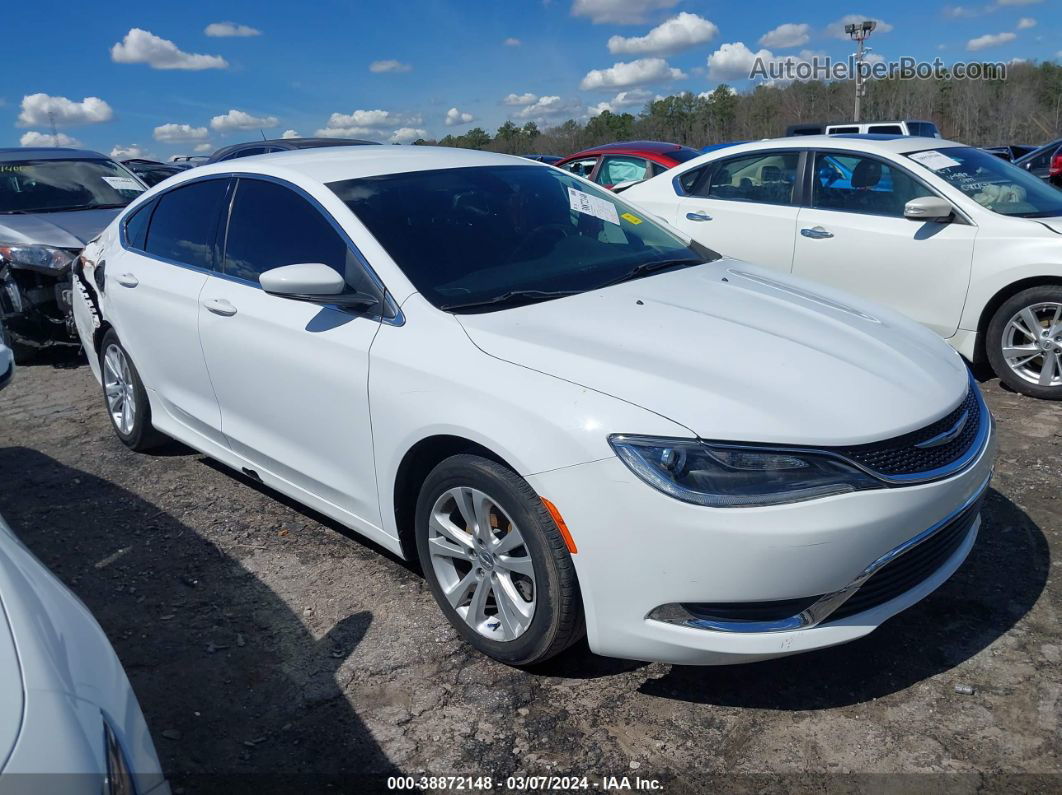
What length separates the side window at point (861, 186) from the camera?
224 inches

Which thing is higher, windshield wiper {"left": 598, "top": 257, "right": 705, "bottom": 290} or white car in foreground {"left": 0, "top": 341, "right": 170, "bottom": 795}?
windshield wiper {"left": 598, "top": 257, "right": 705, "bottom": 290}

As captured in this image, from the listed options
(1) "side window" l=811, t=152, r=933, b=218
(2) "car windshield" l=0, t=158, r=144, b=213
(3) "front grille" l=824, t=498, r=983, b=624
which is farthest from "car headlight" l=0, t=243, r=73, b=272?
(3) "front grille" l=824, t=498, r=983, b=624

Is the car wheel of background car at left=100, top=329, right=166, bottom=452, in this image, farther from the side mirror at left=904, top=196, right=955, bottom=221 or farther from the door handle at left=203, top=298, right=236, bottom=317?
the side mirror at left=904, top=196, right=955, bottom=221

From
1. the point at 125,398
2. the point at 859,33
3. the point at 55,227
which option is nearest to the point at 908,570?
the point at 125,398

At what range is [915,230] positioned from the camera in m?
5.54

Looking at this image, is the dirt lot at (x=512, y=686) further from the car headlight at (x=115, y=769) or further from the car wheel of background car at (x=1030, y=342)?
the car wheel of background car at (x=1030, y=342)

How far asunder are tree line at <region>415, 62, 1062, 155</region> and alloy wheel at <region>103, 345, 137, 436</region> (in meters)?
48.8

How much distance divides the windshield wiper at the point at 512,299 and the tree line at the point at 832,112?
50.5 metres

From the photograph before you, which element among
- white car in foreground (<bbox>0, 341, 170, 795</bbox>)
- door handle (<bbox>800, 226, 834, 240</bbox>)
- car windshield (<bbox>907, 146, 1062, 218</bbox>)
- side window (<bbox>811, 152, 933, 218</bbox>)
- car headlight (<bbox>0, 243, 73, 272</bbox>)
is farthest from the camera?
car headlight (<bbox>0, 243, 73, 272</bbox>)

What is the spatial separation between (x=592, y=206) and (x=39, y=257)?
493 cm

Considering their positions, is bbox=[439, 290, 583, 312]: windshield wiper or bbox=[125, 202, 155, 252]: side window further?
bbox=[125, 202, 155, 252]: side window

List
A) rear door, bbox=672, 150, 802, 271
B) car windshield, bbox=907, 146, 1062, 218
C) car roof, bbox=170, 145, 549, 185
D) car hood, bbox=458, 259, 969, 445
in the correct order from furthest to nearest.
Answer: rear door, bbox=672, 150, 802, 271 < car windshield, bbox=907, 146, 1062, 218 < car roof, bbox=170, 145, 549, 185 < car hood, bbox=458, 259, 969, 445

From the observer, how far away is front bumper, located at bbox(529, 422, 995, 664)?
2.26 meters

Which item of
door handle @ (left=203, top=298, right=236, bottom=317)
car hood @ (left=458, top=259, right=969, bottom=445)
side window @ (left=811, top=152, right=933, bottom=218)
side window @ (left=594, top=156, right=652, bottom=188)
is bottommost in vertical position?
car hood @ (left=458, top=259, right=969, bottom=445)
